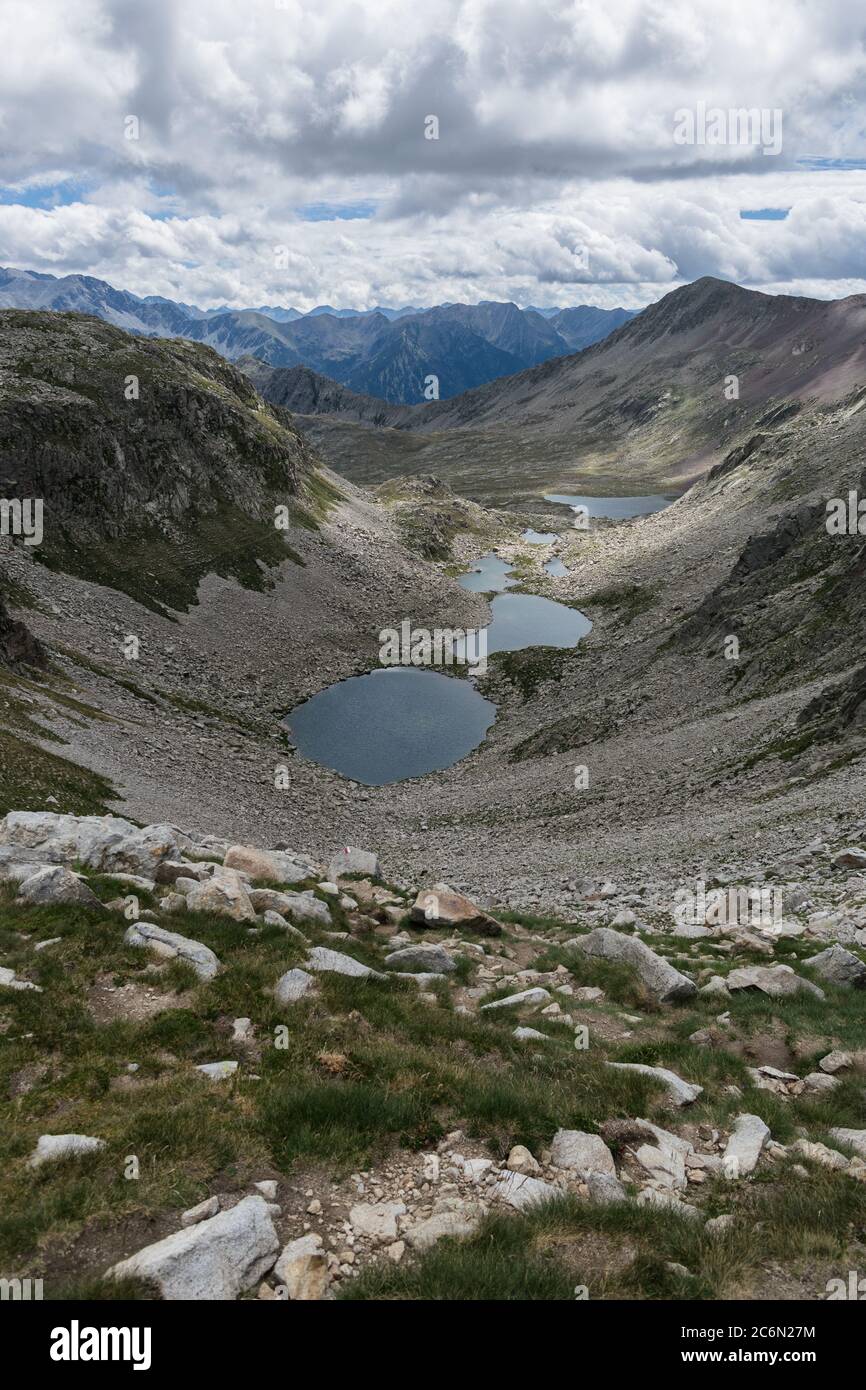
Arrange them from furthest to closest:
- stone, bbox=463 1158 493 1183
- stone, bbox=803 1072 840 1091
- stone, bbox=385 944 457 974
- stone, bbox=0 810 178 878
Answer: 1. stone, bbox=0 810 178 878
2. stone, bbox=385 944 457 974
3. stone, bbox=803 1072 840 1091
4. stone, bbox=463 1158 493 1183

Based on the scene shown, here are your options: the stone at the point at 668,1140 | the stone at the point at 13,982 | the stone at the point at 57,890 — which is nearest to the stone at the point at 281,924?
the stone at the point at 57,890

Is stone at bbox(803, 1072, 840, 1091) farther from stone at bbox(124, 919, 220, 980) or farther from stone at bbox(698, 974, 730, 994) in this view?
stone at bbox(124, 919, 220, 980)

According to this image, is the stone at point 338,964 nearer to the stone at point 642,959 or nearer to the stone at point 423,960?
the stone at point 423,960

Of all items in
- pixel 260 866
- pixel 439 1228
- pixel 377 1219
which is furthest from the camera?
pixel 260 866

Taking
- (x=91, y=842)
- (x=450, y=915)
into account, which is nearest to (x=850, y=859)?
(x=450, y=915)

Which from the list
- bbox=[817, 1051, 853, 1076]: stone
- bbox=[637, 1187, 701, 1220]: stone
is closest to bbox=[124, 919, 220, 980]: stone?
bbox=[637, 1187, 701, 1220]: stone

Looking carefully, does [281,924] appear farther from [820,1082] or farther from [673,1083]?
[820,1082]
